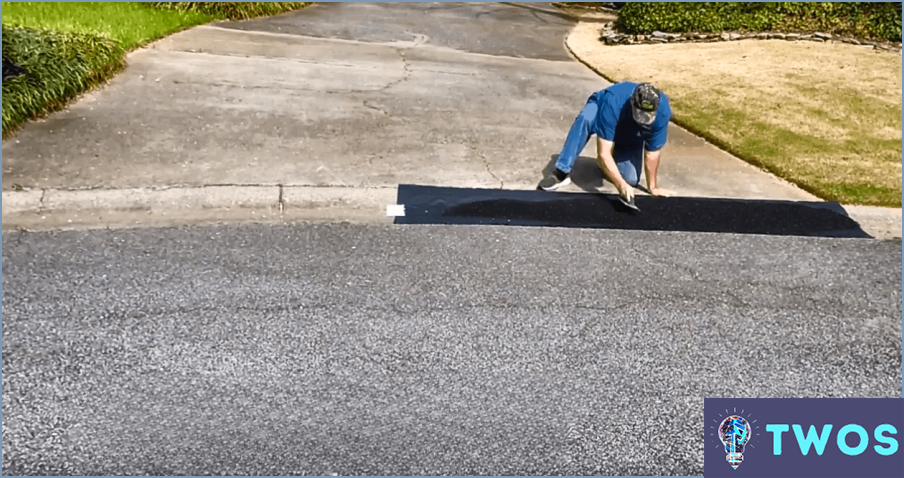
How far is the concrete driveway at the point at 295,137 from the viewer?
5758mm

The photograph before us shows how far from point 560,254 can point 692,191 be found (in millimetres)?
2112

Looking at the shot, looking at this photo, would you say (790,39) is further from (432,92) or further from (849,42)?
(432,92)

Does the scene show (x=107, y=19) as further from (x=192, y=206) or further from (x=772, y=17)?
(x=772, y=17)

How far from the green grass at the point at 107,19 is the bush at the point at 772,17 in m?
8.07

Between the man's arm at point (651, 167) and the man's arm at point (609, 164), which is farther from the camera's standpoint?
the man's arm at point (651, 167)

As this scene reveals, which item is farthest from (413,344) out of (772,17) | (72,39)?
(772,17)

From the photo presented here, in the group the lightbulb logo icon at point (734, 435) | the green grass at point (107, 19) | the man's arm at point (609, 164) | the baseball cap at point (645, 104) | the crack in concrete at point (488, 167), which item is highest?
the green grass at point (107, 19)

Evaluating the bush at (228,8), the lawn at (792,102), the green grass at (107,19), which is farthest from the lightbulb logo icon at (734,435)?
the bush at (228,8)

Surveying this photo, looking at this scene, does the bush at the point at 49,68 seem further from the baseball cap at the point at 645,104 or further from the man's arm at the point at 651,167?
the man's arm at the point at 651,167

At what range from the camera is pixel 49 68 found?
7.14m

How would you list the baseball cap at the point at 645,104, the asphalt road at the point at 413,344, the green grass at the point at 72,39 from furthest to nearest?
the green grass at the point at 72,39 → the baseball cap at the point at 645,104 → the asphalt road at the point at 413,344

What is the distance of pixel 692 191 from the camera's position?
6.84 metres

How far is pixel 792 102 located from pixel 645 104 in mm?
5223

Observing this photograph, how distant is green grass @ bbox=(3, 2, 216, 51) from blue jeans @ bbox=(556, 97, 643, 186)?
592 centimetres
